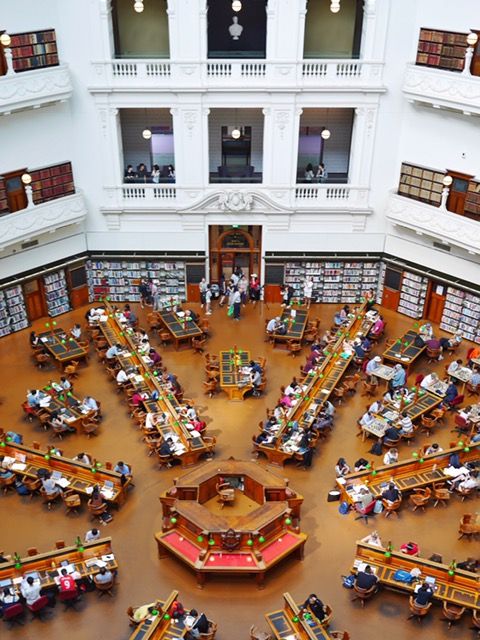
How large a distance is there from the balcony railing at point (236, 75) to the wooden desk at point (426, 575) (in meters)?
15.3

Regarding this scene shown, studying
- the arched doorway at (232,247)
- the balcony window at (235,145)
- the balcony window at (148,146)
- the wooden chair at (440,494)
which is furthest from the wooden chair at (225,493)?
the balcony window at (148,146)

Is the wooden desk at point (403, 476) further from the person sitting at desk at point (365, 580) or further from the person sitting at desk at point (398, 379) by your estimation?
the person sitting at desk at point (398, 379)

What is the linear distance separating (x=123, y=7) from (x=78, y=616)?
2030cm

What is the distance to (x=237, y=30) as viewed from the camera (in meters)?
25.1

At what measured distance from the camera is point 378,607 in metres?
15.1

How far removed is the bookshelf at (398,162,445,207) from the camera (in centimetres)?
2339

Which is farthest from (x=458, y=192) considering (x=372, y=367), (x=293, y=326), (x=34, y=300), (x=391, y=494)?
(x=34, y=300)

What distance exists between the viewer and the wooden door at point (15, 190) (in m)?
22.5

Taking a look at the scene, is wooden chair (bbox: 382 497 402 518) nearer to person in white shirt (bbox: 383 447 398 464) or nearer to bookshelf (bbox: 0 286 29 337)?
person in white shirt (bbox: 383 447 398 464)

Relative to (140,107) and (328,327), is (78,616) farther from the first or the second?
(140,107)

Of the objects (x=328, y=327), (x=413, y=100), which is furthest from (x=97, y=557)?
(x=413, y=100)

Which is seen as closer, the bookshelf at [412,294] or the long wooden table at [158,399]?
the long wooden table at [158,399]

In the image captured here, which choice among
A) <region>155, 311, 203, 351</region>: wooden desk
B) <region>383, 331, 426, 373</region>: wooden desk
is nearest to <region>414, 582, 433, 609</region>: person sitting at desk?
<region>383, 331, 426, 373</region>: wooden desk

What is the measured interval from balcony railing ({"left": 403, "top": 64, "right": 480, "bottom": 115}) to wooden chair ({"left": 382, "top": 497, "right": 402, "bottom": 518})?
11.9 meters
